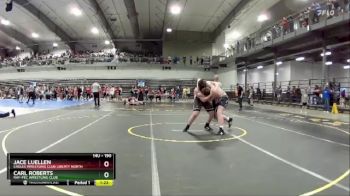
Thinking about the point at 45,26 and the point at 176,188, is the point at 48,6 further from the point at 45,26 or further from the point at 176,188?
the point at 176,188

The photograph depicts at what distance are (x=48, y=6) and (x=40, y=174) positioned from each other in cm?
2870

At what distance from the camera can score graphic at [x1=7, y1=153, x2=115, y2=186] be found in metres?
1.60

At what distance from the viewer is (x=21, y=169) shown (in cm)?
168

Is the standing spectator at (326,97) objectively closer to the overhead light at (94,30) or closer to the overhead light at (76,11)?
the overhead light at (76,11)

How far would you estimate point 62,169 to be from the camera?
5.27 feet

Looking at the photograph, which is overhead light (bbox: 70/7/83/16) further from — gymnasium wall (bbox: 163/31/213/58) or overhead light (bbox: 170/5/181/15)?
gymnasium wall (bbox: 163/31/213/58)

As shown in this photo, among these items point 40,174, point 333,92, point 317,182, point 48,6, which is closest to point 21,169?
point 40,174

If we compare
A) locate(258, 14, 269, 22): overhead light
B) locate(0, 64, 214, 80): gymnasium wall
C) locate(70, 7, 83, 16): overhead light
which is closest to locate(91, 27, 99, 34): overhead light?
locate(0, 64, 214, 80): gymnasium wall

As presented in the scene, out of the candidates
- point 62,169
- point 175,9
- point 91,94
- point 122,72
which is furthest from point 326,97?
point 122,72

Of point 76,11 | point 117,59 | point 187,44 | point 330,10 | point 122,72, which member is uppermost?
point 76,11

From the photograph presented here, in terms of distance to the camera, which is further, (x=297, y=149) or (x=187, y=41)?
(x=187, y=41)

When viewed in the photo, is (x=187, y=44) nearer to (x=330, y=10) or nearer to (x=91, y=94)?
(x=91, y=94)

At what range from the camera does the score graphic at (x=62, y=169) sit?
5.26 ft

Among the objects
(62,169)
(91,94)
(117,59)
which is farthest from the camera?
(117,59)
